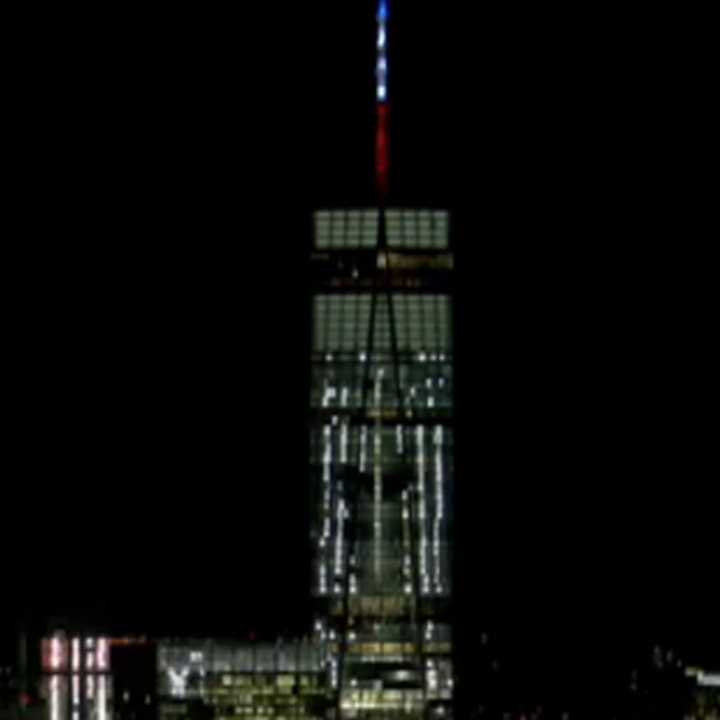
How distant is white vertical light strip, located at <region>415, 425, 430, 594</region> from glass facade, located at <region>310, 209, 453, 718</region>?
0.20ft

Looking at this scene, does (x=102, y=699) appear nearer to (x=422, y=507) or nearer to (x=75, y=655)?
(x=75, y=655)

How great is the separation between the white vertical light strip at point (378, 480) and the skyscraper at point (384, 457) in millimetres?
44

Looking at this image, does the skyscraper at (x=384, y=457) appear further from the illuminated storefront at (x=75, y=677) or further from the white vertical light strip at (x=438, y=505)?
the illuminated storefront at (x=75, y=677)

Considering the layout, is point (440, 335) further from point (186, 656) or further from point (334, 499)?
point (186, 656)

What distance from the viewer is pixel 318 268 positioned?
47.4m

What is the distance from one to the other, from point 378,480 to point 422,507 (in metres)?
1.65

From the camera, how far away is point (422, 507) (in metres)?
53.6

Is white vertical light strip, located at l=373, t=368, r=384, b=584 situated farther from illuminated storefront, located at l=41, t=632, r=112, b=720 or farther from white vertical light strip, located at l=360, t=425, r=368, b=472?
illuminated storefront, located at l=41, t=632, r=112, b=720

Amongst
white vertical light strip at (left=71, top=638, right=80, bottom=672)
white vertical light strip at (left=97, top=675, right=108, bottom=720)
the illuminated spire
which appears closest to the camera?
the illuminated spire

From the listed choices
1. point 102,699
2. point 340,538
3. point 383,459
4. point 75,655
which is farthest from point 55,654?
point 383,459

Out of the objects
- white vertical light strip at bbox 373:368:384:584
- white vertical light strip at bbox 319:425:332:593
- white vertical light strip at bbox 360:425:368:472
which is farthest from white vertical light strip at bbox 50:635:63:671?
white vertical light strip at bbox 373:368:384:584

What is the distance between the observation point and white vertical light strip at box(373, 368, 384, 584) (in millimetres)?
52500

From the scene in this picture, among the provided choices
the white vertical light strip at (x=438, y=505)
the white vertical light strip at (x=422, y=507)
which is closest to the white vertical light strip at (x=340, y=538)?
the white vertical light strip at (x=422, y=507)

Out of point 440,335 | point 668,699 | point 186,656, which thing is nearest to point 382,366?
point 440,335
